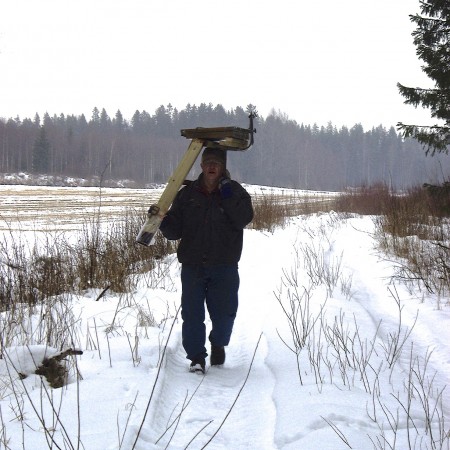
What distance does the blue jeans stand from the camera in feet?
10.9

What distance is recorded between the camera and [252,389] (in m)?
3.01

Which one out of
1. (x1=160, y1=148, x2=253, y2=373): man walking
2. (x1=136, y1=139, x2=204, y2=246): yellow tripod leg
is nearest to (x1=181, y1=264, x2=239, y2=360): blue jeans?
(x1=160, y1=148, x2=253, y2=373): man walking

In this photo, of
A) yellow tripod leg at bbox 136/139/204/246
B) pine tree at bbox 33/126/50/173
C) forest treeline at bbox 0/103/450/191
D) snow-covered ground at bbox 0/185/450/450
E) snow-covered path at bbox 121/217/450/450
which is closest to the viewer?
snow-covered ground at bbox 0/185/450/450

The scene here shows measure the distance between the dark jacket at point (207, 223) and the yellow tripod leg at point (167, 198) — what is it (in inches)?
3.6

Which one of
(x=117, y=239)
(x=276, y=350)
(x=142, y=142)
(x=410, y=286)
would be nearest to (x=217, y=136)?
(x=276, y=350)

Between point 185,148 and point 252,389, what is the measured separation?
6925cm

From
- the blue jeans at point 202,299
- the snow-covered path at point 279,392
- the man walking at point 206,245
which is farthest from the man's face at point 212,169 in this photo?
the snow-covered path at point 279,392

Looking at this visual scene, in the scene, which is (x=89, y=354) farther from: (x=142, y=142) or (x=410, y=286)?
(x=142, y=142)

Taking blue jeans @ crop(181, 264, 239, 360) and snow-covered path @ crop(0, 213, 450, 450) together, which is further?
blue jeans @ crop(181, 264, 239, 360)

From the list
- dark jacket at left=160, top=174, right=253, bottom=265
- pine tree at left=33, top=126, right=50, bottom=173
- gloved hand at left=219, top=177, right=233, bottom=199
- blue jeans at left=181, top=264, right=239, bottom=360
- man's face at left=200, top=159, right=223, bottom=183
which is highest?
pine tree at left=33, top=126, right=50, bottom=173

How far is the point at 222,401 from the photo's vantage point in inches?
111

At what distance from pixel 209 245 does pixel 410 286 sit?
3562 millimetres

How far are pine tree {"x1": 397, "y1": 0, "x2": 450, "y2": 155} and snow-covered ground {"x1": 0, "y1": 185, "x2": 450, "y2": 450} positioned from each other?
4.56 metres

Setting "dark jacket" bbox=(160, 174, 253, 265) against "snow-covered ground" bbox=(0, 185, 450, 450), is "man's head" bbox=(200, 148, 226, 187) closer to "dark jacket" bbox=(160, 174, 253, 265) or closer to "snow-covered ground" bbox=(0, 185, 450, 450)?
"dark jacket" bbox=(160, 174, 253, 265)
